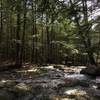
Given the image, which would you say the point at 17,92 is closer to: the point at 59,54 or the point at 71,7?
the point at 71,7

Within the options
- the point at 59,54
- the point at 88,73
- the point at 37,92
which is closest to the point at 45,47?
the point at 59,54

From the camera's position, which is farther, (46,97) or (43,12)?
(46,97)

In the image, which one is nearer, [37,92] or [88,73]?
[37,92]

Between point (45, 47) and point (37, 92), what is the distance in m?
22.1

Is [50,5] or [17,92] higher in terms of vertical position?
[50,5]

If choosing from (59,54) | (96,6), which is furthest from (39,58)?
(96,6)

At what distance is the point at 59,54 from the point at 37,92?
23.8 m

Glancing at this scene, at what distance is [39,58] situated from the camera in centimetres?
2595

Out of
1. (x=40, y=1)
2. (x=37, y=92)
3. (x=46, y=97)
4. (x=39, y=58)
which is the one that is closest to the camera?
(x=40, y=1)

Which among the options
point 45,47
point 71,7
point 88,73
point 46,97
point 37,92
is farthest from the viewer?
point 45,47

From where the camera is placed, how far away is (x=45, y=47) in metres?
29.4

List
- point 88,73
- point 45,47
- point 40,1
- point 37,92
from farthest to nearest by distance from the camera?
point 45,47
point 88,73
point 37,92
point 40,1

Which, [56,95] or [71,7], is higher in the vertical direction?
[71,7]

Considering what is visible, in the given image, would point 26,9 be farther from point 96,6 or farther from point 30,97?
point 30,97
